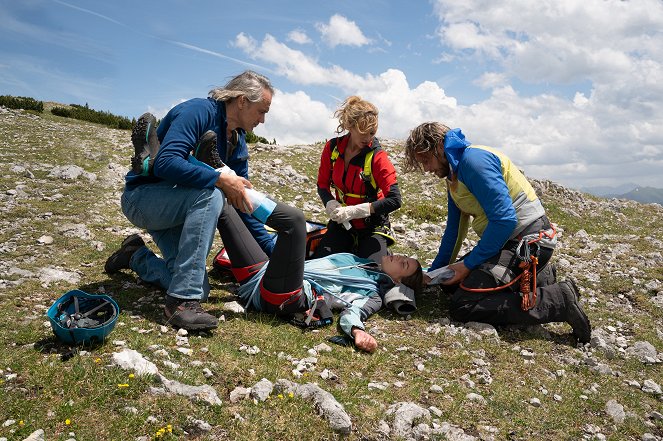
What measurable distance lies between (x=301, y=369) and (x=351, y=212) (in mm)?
3363

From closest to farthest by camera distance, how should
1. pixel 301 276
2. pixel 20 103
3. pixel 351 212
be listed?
pixel 301 276, pixel 351 212, pixel 20 103

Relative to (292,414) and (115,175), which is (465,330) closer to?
(292,414)

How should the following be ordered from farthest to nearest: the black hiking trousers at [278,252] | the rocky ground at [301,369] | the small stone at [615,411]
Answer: the black hiking trousers at [278,252], the small stone at [615,411], the rocky ground at [301,369]

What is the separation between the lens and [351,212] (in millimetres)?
7664

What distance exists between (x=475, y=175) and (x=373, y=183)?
214 cm

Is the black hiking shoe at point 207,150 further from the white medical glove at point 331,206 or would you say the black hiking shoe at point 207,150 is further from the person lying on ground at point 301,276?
the white medical glove at point 331,206

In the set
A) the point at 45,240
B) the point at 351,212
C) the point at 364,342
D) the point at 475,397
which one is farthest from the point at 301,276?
the point at 45,240

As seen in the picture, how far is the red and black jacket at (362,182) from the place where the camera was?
7715 millimetres

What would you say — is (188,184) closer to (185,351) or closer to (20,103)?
(185,351)

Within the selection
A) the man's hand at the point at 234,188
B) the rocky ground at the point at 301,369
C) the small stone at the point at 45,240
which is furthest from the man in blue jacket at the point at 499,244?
the small stone at the point at 45,240

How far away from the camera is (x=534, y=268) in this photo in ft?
20.7

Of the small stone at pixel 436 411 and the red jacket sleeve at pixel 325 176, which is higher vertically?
the red jacket sleeve at pixel 325 176

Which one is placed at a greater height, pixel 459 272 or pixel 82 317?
pixel 459 272

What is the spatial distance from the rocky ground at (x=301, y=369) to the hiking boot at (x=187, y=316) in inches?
5.5
